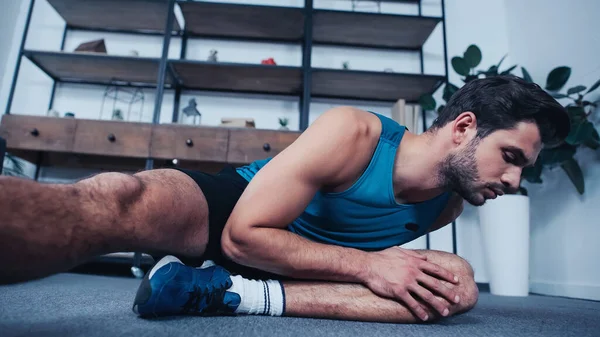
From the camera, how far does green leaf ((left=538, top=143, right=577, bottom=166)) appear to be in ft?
5.79

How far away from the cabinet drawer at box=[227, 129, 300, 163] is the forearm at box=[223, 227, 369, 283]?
125cm

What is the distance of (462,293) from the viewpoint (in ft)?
2.77

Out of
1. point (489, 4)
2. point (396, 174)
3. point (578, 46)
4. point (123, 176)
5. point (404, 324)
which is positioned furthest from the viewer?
point (489, 4)

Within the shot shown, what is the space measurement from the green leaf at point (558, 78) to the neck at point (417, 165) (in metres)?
1.45

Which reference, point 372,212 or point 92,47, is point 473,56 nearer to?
point 372,212

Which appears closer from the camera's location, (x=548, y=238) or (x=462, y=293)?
(x=462, y=293)

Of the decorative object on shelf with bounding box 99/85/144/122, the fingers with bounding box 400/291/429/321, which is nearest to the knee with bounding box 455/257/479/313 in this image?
the fingers with bounding box 400/291/429/321

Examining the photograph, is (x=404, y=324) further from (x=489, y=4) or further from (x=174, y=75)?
(x=489, y=4)

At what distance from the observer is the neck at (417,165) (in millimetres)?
930

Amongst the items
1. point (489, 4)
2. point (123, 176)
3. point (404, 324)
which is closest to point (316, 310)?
point (404, 324)

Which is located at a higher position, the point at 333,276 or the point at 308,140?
the point at 308,140

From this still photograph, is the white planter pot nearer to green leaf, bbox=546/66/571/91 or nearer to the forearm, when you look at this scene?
green leaf, bbox=546/66/571/91

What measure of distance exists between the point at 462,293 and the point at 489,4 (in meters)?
2.68

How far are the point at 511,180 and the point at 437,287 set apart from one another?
338 millimetres
